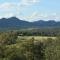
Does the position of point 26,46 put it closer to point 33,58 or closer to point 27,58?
point 33,58

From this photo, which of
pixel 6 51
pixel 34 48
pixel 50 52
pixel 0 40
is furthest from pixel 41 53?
pixel 0 40

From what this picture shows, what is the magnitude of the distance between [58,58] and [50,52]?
15.1 ft

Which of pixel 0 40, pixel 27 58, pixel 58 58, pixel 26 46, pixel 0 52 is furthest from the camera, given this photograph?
pixel 0 40

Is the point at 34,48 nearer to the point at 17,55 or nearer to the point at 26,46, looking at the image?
the point at 26,46

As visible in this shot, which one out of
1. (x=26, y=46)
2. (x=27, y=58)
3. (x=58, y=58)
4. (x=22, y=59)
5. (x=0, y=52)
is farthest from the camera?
(x=26, y=46)

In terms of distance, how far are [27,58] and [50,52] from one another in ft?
20.4

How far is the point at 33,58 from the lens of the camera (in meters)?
61.6

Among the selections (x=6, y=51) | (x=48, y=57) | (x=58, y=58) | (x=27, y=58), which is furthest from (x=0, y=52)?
(x=58, y=58)

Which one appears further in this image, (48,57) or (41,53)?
(41,53)

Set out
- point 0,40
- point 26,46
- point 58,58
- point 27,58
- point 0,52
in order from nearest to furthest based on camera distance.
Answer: point 58,58
point 27,58
point 0,52
point 26,46
point 0,40

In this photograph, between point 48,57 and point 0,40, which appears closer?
point 48,57

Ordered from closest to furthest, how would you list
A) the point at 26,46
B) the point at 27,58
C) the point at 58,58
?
the point at 58,58
the point at 27,58
the point at 26,46

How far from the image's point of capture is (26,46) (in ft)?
226

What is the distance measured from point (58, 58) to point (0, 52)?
1687 cm
